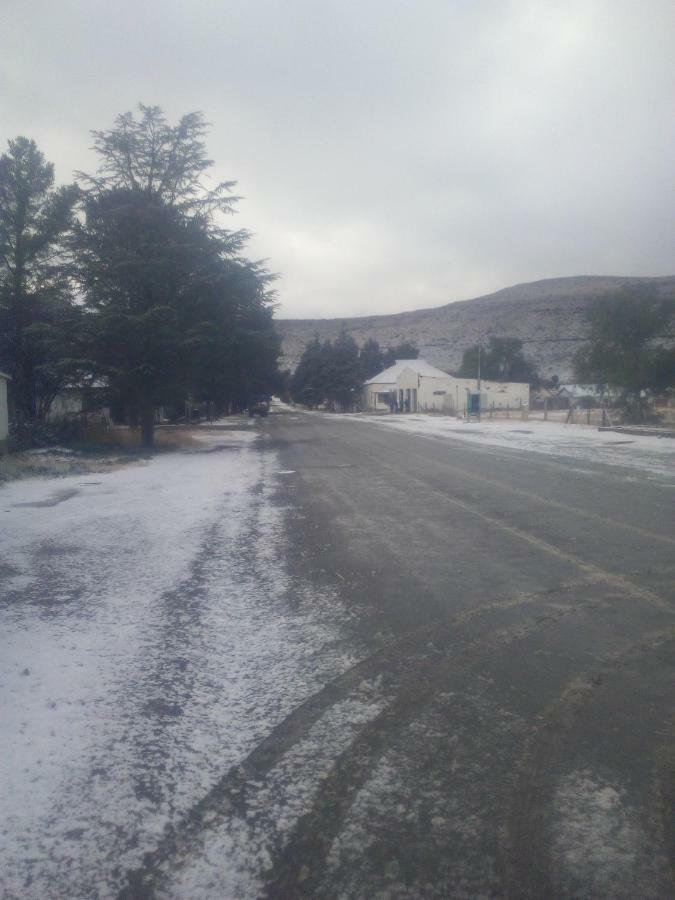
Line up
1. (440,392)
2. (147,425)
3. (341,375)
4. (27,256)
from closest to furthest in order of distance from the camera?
(147,425), (27,256), (440,392), (341,375)

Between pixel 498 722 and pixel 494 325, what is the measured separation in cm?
14537

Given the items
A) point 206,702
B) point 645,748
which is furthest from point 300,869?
point 645,748

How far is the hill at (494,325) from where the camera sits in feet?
429

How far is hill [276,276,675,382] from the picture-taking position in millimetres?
130750

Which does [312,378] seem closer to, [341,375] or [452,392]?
[341,375]

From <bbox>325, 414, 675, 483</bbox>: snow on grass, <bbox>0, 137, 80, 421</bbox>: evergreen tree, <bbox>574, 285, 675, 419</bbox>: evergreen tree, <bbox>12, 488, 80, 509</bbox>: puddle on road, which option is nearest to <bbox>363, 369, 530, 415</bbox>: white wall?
<bbox>574, 285, 675, 419</bbox>: evergreen tree

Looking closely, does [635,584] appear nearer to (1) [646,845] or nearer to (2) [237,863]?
(1) [646,845]

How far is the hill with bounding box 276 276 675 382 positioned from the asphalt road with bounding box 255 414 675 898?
11474cm

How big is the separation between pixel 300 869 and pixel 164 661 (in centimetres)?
234

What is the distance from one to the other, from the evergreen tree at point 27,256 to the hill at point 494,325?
95893 millimetres

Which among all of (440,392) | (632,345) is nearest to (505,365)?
(440,392)

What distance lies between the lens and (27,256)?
106ft

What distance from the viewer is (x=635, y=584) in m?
6.46

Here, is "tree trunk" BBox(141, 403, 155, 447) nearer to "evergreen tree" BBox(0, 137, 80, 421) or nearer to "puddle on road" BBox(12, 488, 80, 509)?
"evergreen tree" BBox(0, 137, 80, 421)
